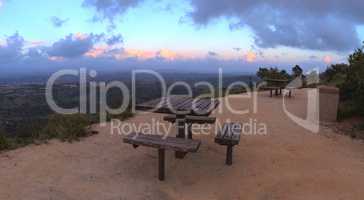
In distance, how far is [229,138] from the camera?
550 centimetres

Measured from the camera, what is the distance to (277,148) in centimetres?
675

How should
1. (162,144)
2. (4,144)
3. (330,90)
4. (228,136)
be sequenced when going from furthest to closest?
(330,90) → (4,144) → (228,136) → (162,144)

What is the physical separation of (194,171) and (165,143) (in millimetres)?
887

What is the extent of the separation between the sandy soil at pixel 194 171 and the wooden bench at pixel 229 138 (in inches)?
7.5

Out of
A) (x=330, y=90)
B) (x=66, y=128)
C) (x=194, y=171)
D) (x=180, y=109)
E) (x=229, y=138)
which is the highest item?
(x=330, y=90)

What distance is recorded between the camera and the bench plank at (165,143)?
477 cm

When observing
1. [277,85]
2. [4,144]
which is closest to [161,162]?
[4,144]

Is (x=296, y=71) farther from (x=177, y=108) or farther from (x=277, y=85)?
(x=177, y=108)

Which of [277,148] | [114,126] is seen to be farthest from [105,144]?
[277,148]

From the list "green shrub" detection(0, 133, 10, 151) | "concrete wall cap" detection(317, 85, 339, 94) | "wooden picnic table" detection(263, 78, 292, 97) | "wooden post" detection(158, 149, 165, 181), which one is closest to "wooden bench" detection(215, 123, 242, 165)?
"wooden post" detection(158, 149, 165, 181)

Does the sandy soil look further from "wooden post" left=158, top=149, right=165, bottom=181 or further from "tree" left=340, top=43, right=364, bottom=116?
"tree" left=340, top=43, right=364, bottom=116

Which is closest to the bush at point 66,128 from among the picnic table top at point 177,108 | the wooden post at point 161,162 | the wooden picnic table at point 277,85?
the picnic table top at point 177,108

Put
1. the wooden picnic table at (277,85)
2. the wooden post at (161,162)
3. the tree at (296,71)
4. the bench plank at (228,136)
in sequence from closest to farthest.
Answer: the wooden post at (161,162) < the bench plank at (228,136) < the wooden picnic table at (277,85) < the tree at (296,71)

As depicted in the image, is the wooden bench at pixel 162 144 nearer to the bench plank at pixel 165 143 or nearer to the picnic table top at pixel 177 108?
the bench plank at pixel 165 143
